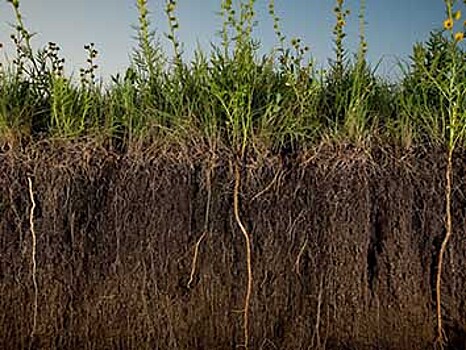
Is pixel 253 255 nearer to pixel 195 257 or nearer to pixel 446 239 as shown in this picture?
pixel 195 257

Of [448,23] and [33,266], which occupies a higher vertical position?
[448,23]

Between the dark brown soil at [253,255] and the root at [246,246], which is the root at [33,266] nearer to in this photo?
the dark brown soil at [253,255]

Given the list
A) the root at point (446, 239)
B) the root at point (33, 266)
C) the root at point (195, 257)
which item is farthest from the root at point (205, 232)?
the root at point (446, 239)

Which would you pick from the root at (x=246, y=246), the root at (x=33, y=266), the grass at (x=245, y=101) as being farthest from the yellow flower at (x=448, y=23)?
the root at (x=33, y=266)

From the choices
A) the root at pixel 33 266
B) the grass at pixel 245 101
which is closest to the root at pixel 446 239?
the grass at pixel 245 101

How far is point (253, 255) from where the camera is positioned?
1805 millimetres

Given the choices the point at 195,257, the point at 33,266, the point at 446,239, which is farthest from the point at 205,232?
the point at 446,239

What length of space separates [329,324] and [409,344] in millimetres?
230

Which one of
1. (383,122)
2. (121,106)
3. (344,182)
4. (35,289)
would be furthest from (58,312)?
(383,122)

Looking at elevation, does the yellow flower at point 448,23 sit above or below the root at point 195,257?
above

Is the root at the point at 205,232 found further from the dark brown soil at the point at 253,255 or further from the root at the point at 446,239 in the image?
the root at the point at 446,239

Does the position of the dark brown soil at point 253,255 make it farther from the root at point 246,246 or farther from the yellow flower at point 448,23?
the yellow flower at point 448,23

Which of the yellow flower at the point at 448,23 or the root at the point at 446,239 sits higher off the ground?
the yellow flower at the point at 448,23

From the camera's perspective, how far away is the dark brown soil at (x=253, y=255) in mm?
1797
